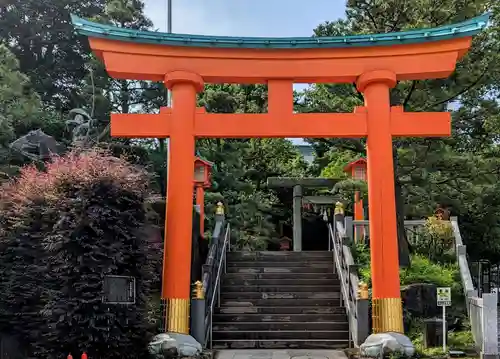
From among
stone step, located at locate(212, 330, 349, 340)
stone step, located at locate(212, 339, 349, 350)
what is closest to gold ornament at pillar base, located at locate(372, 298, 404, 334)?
stone step, located at locate(212, 339, 349, 350)

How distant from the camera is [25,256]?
373 inches

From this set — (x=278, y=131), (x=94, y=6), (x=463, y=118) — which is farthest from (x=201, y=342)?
(x=94, y=6)

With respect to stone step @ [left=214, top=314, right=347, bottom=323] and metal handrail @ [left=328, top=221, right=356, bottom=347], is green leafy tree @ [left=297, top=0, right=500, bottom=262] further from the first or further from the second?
stone step @ [left=214, top=314, right=347, bottom=323]

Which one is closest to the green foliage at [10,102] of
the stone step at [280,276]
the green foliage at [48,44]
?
the stone step at [280,276]

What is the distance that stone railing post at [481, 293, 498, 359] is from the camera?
9.93m

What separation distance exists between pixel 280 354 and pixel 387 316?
2.21 meters

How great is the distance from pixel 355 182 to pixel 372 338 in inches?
237

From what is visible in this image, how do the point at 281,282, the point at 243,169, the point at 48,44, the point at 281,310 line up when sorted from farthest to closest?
the point at 48,44 → the point at 243,169 → the point at 281,282 → the point at 281,310

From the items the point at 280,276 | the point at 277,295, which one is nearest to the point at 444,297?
the point at 277,295

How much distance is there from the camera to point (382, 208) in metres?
10.6

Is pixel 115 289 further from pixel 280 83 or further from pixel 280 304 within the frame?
pixel 280 304

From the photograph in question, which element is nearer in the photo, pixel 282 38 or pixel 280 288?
pixel 282 38

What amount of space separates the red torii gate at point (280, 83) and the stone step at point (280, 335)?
1.67 metres

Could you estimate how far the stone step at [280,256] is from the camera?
15031mm
